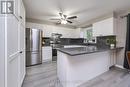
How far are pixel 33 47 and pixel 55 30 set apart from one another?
6.15 feet

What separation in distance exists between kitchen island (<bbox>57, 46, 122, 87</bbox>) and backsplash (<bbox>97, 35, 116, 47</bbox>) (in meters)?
0.79

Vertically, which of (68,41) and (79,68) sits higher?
(68,41)

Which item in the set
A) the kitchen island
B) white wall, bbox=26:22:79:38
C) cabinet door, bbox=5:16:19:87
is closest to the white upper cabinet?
the kitchen island

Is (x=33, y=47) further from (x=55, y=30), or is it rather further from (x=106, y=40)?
(x=106, y=40)

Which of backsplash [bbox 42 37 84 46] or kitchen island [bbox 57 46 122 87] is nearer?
kitchen island [bbox 57 46 122 87]

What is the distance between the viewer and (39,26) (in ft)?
15.4

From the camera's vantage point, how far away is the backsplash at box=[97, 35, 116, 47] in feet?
11.0

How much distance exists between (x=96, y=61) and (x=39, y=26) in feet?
11.5

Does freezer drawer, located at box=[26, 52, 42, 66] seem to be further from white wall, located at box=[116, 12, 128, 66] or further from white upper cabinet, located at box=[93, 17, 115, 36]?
white wall, located at box=[116, 12, 128, 66]

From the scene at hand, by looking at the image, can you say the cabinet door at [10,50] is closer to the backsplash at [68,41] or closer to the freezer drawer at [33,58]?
the freezer drawer at [33,58]

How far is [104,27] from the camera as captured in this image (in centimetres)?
372

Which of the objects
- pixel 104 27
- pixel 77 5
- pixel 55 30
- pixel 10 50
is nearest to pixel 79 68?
pixel 10 50

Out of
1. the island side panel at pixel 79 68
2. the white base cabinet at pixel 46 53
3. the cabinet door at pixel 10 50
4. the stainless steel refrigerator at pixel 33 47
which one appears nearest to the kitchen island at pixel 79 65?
the island side panel at pixel 79 68

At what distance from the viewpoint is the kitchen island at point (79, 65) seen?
1954 mm
